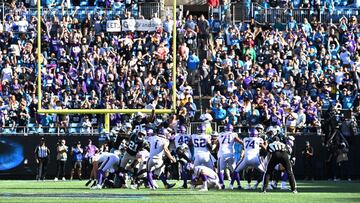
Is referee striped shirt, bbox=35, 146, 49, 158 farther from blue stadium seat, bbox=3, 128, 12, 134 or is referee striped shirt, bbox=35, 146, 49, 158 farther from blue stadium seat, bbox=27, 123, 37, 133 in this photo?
blue stadium seat, bbox=3, 128, 12, 134

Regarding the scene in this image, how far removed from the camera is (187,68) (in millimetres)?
40969

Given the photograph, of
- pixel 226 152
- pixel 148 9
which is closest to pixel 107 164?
pixel 226 152

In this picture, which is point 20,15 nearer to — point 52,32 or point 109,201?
point 52,32

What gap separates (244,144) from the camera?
30922 mm

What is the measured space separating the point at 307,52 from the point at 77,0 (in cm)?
959

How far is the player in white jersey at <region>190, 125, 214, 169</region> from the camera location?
30391 mm

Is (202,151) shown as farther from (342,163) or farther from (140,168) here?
(342,163)

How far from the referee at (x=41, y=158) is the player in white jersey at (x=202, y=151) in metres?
8.84

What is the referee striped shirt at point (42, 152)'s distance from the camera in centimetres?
3797

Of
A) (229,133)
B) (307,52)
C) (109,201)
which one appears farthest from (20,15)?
(109,201)

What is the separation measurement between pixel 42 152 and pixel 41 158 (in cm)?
20

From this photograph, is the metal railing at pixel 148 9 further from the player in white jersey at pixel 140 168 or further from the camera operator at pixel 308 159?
the player in white jersey at pixel 140 168

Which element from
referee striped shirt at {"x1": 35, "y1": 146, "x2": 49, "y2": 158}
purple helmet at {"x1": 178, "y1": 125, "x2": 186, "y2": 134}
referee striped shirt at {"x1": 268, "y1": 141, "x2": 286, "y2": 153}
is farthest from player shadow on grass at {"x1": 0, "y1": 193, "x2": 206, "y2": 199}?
referee striped shirt at {"x1": 35, "y1": 146, "x2": 49, "y2": 158}

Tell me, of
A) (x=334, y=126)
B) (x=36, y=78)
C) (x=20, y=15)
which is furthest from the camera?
(x=20, y=15)
